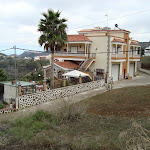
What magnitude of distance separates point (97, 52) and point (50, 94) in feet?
39.4

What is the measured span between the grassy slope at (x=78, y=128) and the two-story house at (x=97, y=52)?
13662mm

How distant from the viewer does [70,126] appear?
8836mm

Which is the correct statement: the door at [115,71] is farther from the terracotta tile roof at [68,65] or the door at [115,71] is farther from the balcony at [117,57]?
the terracotta tile roof at [68,65]

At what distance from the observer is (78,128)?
8477 millimetres

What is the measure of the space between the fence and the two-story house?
161 inches

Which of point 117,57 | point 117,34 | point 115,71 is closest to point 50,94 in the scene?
point 117,57

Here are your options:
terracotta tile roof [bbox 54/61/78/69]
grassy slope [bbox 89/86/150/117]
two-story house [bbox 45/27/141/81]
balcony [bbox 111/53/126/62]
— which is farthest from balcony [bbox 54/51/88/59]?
grassy slope [bbox 89/86/150/117]

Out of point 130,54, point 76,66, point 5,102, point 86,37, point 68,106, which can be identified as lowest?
point 5,102

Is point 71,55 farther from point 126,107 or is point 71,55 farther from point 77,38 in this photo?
point 126,107

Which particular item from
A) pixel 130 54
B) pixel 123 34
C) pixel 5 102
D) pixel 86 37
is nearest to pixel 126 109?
pixel 5 102

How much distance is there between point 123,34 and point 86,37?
6.00 meters

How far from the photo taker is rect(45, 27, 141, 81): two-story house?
2561 cm

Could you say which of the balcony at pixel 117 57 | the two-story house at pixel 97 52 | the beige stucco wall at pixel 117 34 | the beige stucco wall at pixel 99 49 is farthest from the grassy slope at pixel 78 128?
the beige stucco wall at pixel 117 34

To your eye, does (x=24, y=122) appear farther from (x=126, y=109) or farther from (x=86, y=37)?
(x=86, y=37)
